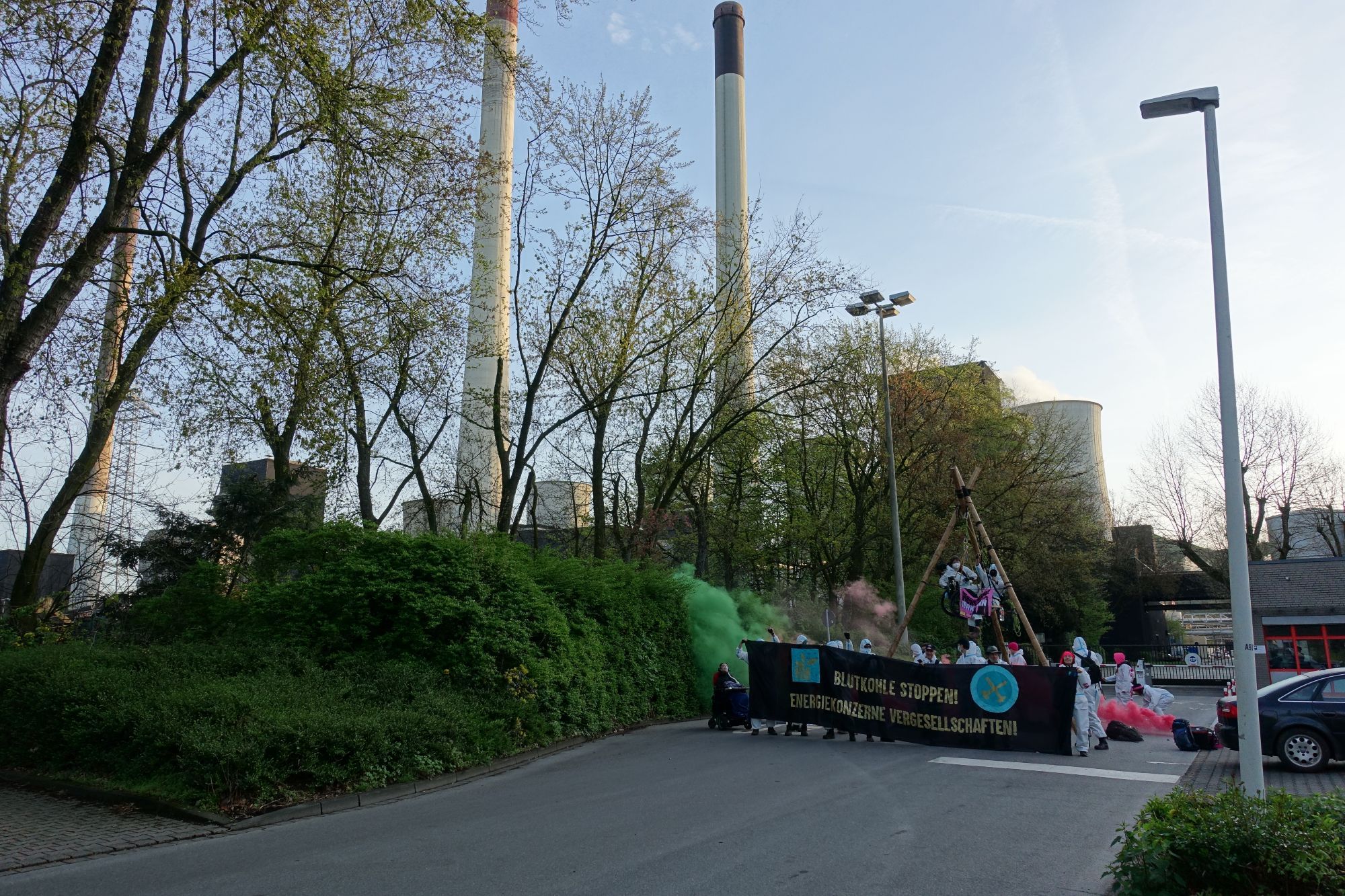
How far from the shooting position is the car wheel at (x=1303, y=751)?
1216cm

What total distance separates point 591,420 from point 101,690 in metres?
16.8

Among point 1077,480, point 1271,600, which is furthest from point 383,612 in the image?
point 1077,480

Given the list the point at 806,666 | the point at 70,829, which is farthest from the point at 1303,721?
the point at 70,829

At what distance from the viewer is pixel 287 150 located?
1536 cm

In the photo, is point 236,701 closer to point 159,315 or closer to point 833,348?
point 159,315

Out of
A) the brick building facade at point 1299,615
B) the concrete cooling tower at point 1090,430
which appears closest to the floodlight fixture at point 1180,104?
the brick building facade at point 1299,615

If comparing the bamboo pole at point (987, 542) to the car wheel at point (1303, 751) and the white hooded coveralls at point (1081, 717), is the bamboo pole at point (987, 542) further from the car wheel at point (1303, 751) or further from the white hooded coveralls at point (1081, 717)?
the car wheel at point (1303, 751)

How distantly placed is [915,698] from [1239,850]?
10095mm

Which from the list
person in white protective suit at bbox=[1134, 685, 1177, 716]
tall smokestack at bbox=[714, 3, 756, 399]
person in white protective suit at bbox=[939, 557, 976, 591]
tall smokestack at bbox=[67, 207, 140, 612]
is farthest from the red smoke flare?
tall smokestack at bbox=[714, 3, 756, 399]

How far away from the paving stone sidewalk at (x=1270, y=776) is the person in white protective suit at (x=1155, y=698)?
476 centimetres

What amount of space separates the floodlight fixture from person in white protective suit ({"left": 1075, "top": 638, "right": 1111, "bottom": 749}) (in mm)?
9464

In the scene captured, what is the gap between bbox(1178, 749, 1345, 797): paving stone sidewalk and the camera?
428 inches

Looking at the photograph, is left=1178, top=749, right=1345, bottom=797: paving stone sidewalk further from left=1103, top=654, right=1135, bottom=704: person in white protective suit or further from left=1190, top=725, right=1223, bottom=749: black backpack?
left=1103, top=654, right=1135, bottom=704: person in white protective suit

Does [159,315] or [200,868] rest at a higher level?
[159,315]
